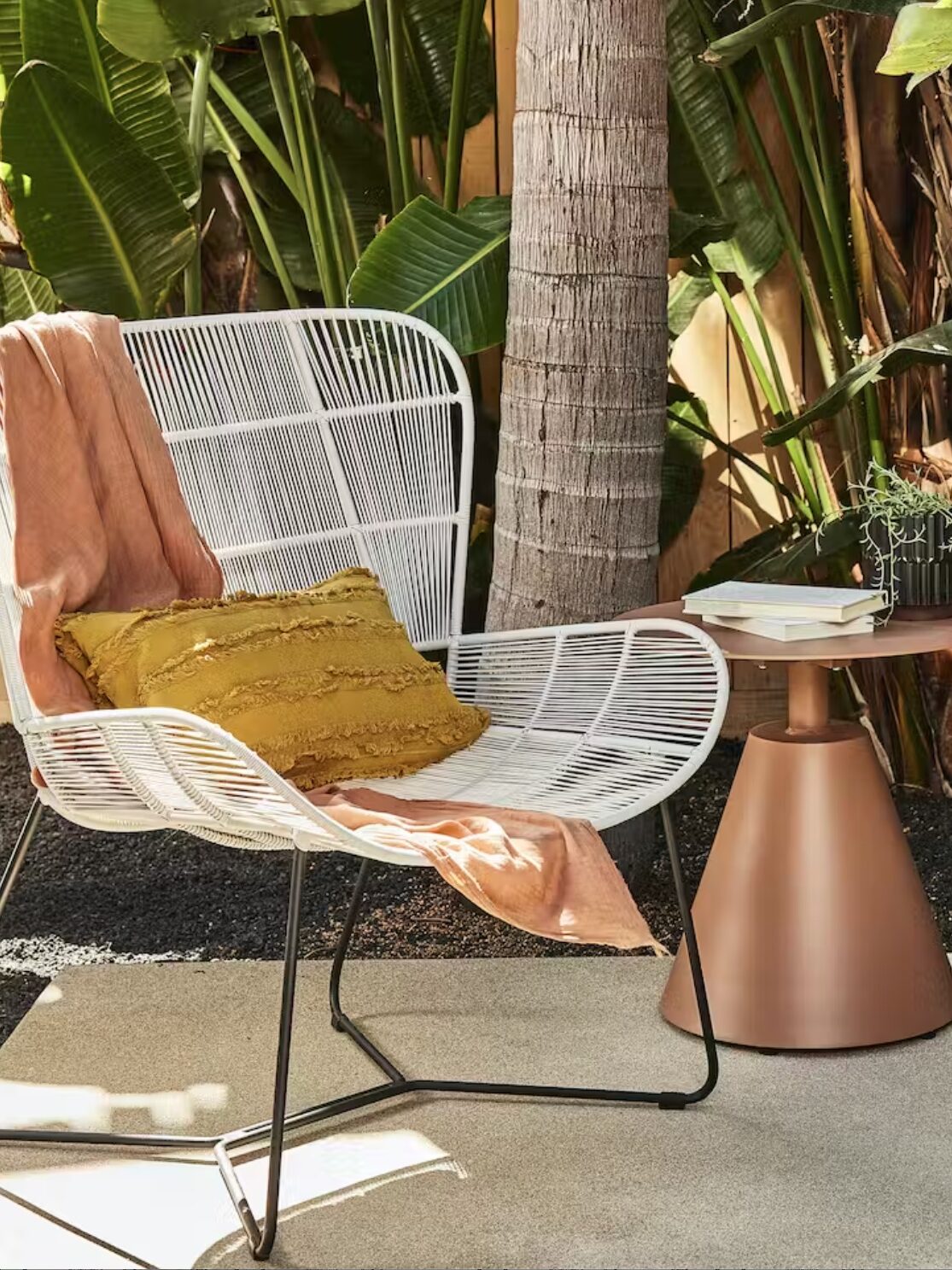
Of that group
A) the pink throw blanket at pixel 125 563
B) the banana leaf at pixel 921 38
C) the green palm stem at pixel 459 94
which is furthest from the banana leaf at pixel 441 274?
the banana leaf at pixel 921 38

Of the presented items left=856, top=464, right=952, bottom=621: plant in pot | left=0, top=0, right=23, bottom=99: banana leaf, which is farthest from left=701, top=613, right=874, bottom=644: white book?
left=0, top=0, right=23, bottom=99: banana leaf

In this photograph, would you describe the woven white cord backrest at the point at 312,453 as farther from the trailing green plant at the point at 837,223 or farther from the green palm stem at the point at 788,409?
the green palm stem at the point at 788,409

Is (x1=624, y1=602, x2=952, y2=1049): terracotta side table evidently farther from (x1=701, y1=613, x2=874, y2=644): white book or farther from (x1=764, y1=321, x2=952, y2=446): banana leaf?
(x1=764, y1=321, x2=952, y2=446): banana leaf

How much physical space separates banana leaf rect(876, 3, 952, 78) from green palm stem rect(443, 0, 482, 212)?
146 centimetres

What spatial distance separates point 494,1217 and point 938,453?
1.69m

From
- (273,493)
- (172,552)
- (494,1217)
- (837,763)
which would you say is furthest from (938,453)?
(494,1217)

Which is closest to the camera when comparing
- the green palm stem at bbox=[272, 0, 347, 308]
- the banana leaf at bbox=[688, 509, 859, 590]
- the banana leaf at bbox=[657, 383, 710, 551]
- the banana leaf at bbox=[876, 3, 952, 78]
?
the banana leaf at bbox=[876, 3, 952, 78]

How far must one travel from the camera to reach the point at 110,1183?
72.4 inches

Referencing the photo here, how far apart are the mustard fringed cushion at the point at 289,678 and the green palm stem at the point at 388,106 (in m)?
1.10

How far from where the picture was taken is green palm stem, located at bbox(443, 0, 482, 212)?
276cm

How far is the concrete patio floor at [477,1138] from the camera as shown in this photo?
1.69 metres

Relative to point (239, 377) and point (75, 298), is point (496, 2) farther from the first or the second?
point (239, 377)

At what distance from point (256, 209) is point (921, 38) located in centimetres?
183

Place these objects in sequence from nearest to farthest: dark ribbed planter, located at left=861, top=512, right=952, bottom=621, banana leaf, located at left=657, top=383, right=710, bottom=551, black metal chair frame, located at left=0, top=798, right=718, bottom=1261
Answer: black metal chair frame, located at left=0, top=798, right=718, bottom=1261 → dark ribbed planter, located at left=861, top=512, right=952, bottom=621 → banana leaf, located at left=657, top=383, right=710, bottom=551
